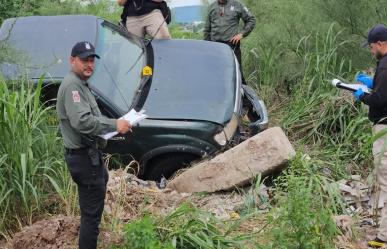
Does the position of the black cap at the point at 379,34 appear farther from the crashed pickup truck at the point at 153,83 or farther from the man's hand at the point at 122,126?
the man's hand at the point at 122,126

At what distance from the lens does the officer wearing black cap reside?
13.9ft

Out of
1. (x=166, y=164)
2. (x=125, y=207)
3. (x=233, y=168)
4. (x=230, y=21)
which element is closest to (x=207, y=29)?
(x=230, y=21)

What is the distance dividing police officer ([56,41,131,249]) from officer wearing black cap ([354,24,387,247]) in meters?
1.98

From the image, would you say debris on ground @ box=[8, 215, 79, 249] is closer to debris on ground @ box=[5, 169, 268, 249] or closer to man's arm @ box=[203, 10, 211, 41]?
debris on ground @ box=[5, 169, 268, 249]

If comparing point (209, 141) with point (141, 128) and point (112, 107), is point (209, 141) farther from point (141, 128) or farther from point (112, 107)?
point (112, 107)

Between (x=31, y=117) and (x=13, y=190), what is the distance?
652 millimetres

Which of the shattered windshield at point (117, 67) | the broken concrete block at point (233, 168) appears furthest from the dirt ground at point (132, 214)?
the shattered windshield at point (117, 67)

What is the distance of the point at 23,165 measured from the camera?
418 cm

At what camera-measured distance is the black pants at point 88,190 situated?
3512 mm

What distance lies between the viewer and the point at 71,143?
3.50m

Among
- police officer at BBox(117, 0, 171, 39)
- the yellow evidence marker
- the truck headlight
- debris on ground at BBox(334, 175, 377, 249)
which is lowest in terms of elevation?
debris on ground at BBox(334, 175, 377, 249)

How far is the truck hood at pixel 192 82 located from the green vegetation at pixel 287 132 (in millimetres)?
936

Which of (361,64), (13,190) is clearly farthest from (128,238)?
(361,64)

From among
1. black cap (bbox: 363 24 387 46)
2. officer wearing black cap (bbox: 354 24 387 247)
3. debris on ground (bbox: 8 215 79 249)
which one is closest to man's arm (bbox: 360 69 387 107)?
officer wearing black cap (bbox: 354 24 387 247)
